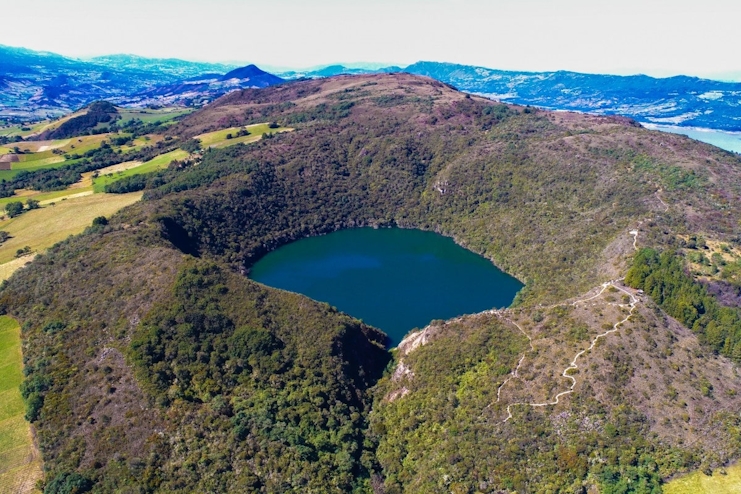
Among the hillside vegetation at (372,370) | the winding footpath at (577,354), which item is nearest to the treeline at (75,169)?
the hillside vegetation at (372,370)

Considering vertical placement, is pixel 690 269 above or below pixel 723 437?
above

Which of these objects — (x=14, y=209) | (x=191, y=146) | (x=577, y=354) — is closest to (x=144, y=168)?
(x=191, y=146)

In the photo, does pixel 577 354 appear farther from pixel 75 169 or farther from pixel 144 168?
pixel 75 169

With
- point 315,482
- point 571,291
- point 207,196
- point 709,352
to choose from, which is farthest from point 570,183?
point 315,482

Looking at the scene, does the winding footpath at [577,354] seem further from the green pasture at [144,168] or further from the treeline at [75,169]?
the treeline at [75,169]

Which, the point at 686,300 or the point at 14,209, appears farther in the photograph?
the point at 14,209

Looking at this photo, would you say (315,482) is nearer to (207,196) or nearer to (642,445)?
(642,445)

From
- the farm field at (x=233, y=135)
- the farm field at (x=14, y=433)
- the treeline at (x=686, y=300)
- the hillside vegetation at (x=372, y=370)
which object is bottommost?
the farm field at (x=14, y=433)
